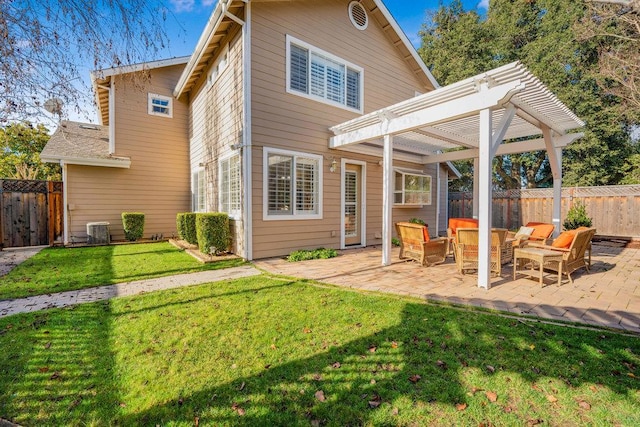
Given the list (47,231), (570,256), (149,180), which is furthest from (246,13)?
(47,231)

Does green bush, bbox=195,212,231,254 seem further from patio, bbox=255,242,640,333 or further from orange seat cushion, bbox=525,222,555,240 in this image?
orange seat cushion, bbox=525,222,555,240

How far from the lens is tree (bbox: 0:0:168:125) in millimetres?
2988

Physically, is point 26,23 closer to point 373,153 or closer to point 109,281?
point 109,281

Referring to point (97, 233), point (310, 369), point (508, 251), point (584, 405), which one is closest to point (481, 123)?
point (508, 251)

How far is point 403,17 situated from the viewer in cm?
1313

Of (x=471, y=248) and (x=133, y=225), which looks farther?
Result: (x=133, y=225)

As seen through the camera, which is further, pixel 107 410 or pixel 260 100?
pixel 260 100

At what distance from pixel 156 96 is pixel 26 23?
359 inches

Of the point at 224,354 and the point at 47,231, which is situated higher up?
the point at 47,231

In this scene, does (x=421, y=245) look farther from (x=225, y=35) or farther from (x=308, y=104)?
(x=225, y=35)

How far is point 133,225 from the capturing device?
998 cm

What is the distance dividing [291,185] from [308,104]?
2.35 m

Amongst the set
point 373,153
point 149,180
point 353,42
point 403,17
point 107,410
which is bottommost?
point 107,410

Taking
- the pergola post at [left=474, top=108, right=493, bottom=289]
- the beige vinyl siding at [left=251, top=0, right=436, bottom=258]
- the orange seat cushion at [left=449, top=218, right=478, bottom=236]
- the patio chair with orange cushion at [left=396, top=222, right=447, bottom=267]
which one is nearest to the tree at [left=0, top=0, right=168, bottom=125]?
the beige vinyl siding at [left=251, top=0, right=436, bottom=258]
